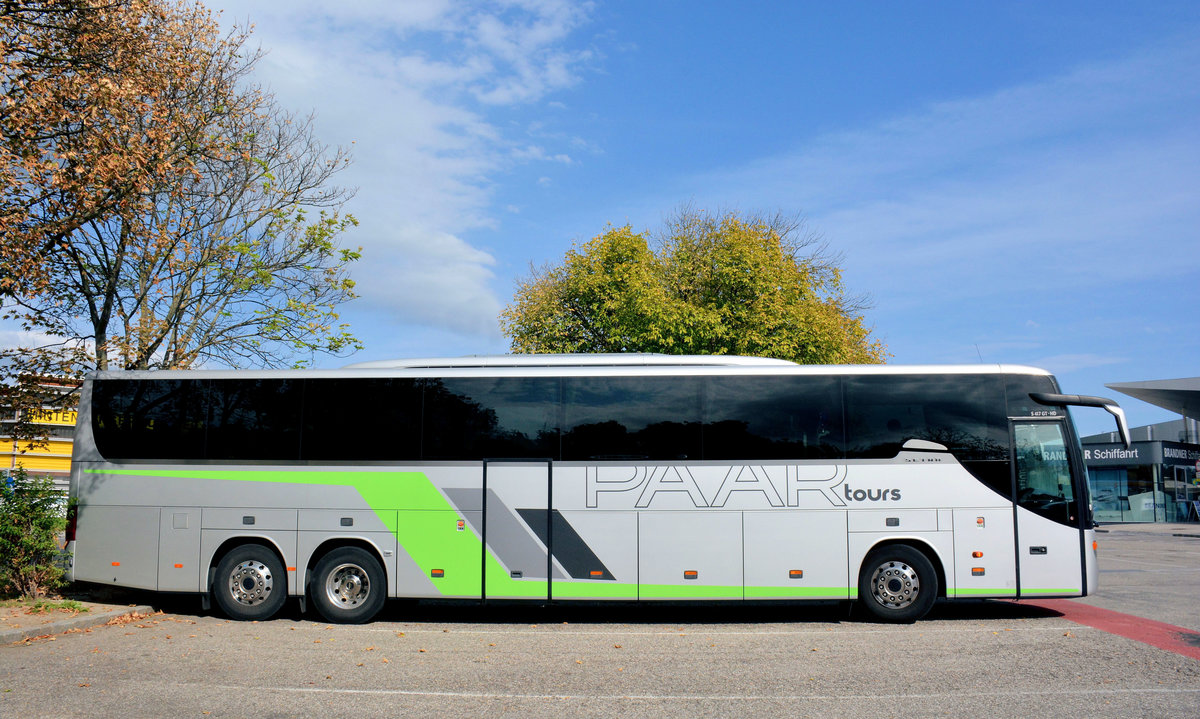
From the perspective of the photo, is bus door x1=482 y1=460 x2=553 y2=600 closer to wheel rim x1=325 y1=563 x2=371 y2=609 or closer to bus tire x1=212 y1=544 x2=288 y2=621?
wheel rim x1=325 y1=563 x2=371 y2=609

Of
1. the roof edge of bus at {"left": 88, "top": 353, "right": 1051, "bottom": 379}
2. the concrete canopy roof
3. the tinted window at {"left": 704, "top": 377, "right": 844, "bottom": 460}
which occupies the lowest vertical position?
the tinted window at {"left": 704, "top": 377, "right": 844, "bottom": 460}

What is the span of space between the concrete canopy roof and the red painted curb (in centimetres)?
4020

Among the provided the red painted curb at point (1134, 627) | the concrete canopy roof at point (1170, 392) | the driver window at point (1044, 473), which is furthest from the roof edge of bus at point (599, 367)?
the concrete canopy roof at point (1170, 392)

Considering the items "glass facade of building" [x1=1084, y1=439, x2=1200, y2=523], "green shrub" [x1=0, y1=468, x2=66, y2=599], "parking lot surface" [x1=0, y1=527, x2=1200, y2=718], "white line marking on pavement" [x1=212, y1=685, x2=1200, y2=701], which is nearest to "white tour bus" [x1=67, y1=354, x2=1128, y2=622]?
"parking lot surface" [x1=0, y1=527, x2=1200, y2=718]

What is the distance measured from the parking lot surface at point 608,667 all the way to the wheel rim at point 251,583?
485 mm

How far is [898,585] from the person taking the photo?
11.3 metres

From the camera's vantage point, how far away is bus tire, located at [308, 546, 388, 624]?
37.7 feet

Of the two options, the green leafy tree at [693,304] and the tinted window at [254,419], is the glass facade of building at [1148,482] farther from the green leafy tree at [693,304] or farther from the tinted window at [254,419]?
the tinted window at [254,419]

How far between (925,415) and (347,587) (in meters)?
8.36

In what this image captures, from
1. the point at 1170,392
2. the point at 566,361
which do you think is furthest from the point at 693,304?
the point at 1170,392

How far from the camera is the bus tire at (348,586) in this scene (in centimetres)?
1149

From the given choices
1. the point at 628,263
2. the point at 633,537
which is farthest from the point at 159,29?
the point at 628,263

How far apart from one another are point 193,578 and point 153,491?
139cm

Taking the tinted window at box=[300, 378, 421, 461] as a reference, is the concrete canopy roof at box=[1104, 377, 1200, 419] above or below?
above
